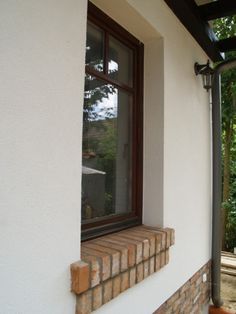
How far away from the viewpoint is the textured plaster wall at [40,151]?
98cm

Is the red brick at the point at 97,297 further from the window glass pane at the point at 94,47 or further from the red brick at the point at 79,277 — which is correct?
the window glass pane at the point at 94,47

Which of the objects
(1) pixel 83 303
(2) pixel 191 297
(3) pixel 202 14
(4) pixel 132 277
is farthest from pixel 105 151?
(3) pixel 202 14

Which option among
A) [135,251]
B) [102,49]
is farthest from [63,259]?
[102,49]

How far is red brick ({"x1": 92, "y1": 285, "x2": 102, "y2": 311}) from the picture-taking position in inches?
50.5

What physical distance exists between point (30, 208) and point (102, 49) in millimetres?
1114

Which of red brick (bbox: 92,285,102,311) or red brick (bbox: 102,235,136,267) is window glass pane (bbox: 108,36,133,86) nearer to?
red brick (bbox: 102,235,136,267)


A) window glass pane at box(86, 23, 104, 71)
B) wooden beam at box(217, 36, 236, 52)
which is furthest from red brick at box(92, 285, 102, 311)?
wooden beam at box(217, 36, 236, 52)

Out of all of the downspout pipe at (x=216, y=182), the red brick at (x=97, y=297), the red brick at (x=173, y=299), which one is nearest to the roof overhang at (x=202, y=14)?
the downspout pipe at (x=216, y=182)

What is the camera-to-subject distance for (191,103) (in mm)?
2602

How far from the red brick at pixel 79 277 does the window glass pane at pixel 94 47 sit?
1.07 m

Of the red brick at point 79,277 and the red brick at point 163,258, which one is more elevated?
the red brick at point 79,277

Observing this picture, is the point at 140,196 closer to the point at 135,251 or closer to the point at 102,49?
the point at 135,251

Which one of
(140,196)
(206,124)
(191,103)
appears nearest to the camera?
(140,196)

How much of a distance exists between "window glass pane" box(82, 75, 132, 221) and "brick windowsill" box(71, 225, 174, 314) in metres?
0.19
